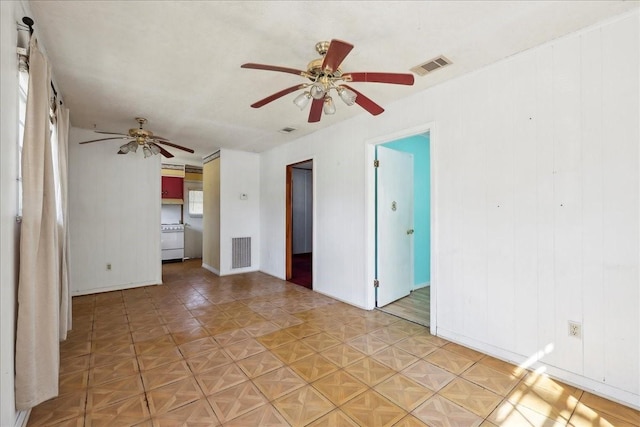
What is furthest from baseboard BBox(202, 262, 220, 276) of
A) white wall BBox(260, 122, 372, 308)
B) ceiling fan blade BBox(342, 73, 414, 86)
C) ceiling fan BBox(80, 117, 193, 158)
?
ceiling fan blade BBox(342, 73, 414, 86)

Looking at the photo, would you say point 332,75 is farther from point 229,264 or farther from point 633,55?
point 229,264

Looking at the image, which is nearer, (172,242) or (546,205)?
(546,205)

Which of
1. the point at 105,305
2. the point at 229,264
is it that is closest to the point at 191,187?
the point at 229,264

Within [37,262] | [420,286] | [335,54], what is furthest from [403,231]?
[37,262]

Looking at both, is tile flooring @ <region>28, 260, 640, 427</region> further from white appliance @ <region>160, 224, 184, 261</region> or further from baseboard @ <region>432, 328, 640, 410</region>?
white appliance @ <region>160, 224, 184, 261</region>

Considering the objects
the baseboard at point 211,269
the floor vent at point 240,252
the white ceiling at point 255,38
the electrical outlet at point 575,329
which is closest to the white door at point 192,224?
the baseboard at point 211,269

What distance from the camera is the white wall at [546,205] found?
1911mm

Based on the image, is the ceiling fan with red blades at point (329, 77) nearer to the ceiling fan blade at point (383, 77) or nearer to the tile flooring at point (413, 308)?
the ceiling fan blade at point (383, 77)

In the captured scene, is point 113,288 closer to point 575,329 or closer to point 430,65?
point 430,65

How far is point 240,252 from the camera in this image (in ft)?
19.3

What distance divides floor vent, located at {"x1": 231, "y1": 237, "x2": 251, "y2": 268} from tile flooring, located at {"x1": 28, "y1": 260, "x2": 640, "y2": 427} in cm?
229

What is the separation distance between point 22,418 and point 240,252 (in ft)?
13.8

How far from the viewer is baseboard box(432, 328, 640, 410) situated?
189 cm

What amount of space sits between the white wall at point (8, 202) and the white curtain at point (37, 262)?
0.05 m
